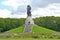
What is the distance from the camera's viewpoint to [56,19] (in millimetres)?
92312

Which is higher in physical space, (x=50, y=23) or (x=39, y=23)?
(x=50, y=23)

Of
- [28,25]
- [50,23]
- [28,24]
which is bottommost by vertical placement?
[50,23]

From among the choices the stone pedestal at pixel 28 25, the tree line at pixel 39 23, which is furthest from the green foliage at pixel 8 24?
the stone pedestal at pixel 28 25

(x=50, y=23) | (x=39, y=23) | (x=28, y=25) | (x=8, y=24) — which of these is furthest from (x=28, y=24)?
(x=8, y=24)

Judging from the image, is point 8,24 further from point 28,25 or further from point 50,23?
point 28,25

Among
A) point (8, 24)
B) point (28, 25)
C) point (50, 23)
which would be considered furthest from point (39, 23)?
point (28, 25)

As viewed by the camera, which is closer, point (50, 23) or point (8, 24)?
point (50, 23)

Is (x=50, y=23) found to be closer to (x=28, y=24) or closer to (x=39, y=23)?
(x=39, y=23)

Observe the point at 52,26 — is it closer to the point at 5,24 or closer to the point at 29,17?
the point at 5,24

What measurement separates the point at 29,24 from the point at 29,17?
1499mm

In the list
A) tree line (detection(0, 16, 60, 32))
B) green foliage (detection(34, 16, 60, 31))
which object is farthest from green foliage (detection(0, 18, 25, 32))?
green foliage (detection(34, 16, 60, 31))

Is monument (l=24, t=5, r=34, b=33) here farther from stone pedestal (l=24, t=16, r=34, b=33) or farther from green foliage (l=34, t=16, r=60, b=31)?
green foliage (l=34, t=16, r=60, b=31)

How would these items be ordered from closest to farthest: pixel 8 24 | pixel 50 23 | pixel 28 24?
pixel 28 24 < pixel 50 23 < pixel 8 24

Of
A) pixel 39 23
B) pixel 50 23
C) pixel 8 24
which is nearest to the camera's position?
pixel 50 23
